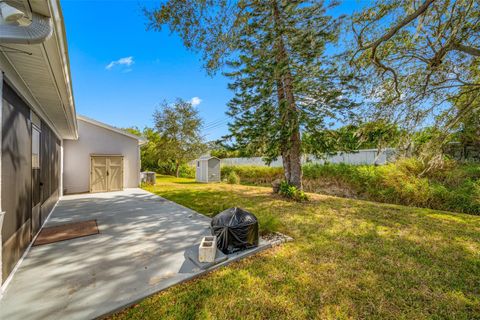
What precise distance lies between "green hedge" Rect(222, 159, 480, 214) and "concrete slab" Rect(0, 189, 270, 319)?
7.03m

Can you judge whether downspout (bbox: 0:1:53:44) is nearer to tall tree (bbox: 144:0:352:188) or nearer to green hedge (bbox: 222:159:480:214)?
tall tree (bbox: 144:0:352:188)

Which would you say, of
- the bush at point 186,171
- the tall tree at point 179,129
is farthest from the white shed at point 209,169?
the bush at point 186,171

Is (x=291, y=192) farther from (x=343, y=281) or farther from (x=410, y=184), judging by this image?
(x=343, y=281)

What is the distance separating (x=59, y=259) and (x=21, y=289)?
746 millimetres

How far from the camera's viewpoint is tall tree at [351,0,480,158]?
4074 millimetres

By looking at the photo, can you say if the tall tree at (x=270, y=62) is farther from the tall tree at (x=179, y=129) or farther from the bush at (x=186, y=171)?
the bush at (x=186, y=171)

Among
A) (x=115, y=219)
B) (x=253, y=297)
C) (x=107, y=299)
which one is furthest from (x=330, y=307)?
(x=115, y=219)

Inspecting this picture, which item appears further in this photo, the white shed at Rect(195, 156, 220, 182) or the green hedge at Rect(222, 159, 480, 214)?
the white shed at Rect(195, 156, 220, 182)

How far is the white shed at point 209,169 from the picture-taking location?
1413 cm

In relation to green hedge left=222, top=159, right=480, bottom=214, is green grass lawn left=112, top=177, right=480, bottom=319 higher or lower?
lower

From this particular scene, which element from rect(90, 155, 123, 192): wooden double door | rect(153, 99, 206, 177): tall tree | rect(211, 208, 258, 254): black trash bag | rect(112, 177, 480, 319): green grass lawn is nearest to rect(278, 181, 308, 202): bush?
rect(112, 177, 480, 319): green grass lawn

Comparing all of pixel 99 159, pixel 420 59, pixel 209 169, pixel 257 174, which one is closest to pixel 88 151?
pixel 99 159

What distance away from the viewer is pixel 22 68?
2.47 meters

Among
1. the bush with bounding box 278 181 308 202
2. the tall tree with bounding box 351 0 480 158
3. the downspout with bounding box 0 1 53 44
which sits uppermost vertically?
the tall tree with bounding box 351 0 480 158
